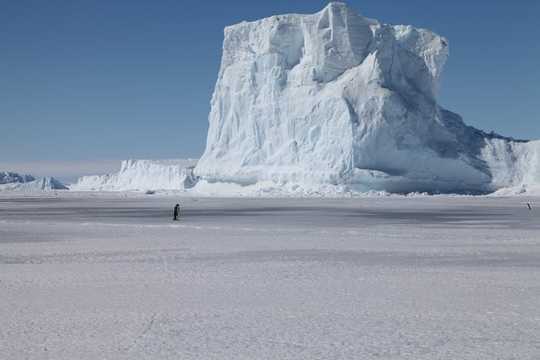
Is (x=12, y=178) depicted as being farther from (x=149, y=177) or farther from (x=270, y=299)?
(x=270, y=299)

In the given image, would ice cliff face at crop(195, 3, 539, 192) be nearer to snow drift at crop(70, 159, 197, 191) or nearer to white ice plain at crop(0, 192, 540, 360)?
snow drift at crop(70, 159, 197, 191)

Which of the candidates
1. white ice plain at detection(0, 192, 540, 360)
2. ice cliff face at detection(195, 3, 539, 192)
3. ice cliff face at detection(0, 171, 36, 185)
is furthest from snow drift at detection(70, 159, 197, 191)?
white ice plain at detection(0, 192, 540, 360)

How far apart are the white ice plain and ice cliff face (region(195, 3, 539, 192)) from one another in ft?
96.8

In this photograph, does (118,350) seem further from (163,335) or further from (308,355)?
(308,355)

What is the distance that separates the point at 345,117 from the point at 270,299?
35650 millimetres

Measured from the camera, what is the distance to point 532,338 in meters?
4.66

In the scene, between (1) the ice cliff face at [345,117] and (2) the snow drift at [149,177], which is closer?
(1) the ice cliff face at [345,117]

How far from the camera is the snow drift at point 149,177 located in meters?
62.7

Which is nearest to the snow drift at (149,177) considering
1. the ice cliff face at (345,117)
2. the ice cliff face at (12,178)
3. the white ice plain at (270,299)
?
the ice cliff face at (345,117)

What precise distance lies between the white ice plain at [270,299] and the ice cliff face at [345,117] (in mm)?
29507

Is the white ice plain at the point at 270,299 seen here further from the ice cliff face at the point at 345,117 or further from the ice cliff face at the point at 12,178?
the ice cliff face at the point at 12,178

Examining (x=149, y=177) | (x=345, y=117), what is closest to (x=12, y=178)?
(x=149, y=177)

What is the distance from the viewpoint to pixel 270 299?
627 cm

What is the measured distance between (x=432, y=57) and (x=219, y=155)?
59.2 feet
